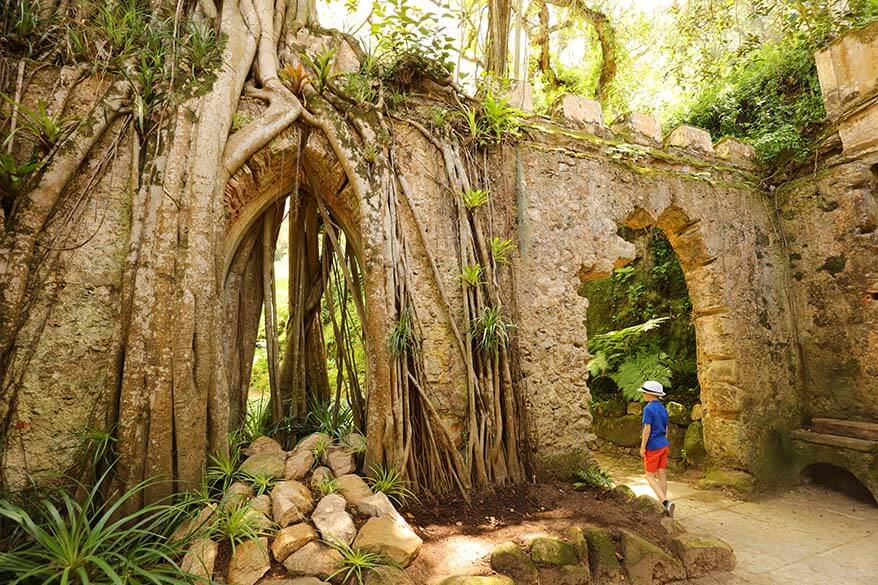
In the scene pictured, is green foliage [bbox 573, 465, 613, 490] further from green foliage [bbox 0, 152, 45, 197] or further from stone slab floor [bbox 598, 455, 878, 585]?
green foliage [bbox 0, 152, 45, 197]

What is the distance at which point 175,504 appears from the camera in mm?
2168

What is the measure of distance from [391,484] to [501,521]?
697 mm

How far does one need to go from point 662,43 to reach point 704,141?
4.51m

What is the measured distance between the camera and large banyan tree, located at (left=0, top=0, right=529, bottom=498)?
7.17 ft

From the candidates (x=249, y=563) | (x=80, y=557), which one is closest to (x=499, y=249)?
(x=249, y=563)

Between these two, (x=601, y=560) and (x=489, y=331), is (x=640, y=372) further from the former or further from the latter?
(x=601, y=560)

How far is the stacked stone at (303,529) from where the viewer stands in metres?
1.86

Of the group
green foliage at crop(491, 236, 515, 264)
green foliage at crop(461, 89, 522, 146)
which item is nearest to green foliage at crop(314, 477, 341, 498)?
green foliage at crop(491, 236, 515, 264)

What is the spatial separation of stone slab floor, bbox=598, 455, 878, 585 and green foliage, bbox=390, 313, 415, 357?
2167mm

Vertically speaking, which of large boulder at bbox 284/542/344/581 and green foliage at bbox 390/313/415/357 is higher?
green foliage at bbox 390/313/415/357

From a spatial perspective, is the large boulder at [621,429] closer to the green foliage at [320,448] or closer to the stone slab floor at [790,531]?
the stone slab floor at [790,531]

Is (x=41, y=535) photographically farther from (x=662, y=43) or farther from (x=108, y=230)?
(x=662, y=43)

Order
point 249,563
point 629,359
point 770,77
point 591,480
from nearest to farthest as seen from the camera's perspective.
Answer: point 249,563 < point 591,480 < point 770,77 < point 629,359

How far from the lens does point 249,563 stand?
186 centimetres
